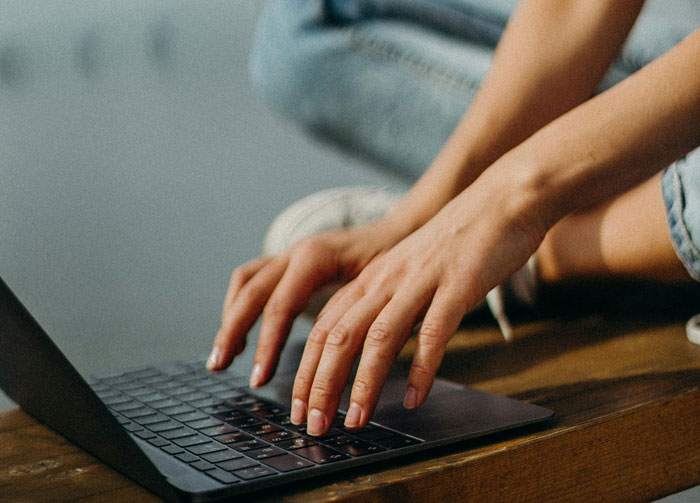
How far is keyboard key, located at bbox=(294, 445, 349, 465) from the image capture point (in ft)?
1.26

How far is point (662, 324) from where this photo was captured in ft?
2.33

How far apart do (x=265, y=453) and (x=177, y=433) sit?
7 centimetres

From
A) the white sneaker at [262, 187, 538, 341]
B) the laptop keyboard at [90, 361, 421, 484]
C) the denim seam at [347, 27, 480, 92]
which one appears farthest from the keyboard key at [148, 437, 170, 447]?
the denim seam at [347, 27, 480, 92]

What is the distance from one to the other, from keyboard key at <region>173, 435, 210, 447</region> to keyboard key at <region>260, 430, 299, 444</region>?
0.10ft

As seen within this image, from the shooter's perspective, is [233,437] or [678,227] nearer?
[233,437]

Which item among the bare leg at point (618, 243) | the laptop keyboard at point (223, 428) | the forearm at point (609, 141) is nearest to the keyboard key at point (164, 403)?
the laptop keyboard at point (223, 428)

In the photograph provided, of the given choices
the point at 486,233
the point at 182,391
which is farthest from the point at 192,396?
the point at 486,233

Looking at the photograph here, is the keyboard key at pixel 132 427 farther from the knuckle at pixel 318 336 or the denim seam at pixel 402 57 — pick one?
the denim seam at pixel 402 57

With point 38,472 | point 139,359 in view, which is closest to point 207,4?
point 139,359

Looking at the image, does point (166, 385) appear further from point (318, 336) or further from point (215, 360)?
point (318, 336)

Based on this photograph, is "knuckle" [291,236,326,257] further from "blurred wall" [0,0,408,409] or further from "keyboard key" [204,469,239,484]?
"blurred wall" [0,0,408,409]

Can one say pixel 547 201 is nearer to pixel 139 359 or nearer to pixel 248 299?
pixel 248 299

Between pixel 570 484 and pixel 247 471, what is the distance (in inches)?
6.8

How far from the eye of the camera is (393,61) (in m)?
1.06
